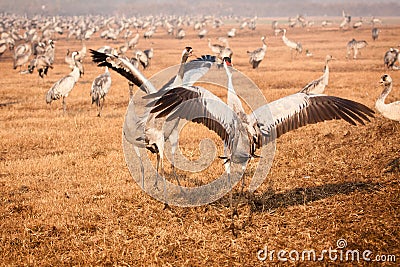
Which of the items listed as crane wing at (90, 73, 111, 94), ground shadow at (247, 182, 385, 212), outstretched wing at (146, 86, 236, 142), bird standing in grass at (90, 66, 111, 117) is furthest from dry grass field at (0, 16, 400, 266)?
crane wing at (90, 73, 111, 94)

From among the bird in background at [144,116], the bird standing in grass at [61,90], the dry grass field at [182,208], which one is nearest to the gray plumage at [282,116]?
the bird in background at [144,116]

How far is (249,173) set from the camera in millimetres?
9109

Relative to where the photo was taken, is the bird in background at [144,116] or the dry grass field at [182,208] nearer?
the dry grass field at [182,208]

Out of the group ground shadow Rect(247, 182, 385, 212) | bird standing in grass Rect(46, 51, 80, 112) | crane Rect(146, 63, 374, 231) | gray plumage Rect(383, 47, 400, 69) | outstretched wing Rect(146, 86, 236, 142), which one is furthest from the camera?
gray plumage Rect(383, 47, 400, 69)

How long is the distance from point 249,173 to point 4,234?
4.65 m

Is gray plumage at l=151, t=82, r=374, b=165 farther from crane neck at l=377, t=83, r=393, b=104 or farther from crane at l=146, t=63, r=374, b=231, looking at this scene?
crane neck at l=377, t=83, r=393, b=104

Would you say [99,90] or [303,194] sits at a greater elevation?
[99,90]

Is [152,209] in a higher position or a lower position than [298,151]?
lower

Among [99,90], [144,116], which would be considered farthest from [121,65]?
[99,90]

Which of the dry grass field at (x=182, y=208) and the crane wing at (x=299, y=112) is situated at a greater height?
the crane wing at (x=299, y=112)

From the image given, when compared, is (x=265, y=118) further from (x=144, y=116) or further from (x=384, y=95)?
(x=384, y=95)

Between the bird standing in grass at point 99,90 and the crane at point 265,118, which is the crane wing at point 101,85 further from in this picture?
the crane at point 265,118

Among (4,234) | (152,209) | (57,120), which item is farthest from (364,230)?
(57,120)

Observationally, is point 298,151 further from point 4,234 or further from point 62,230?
point 4,234
